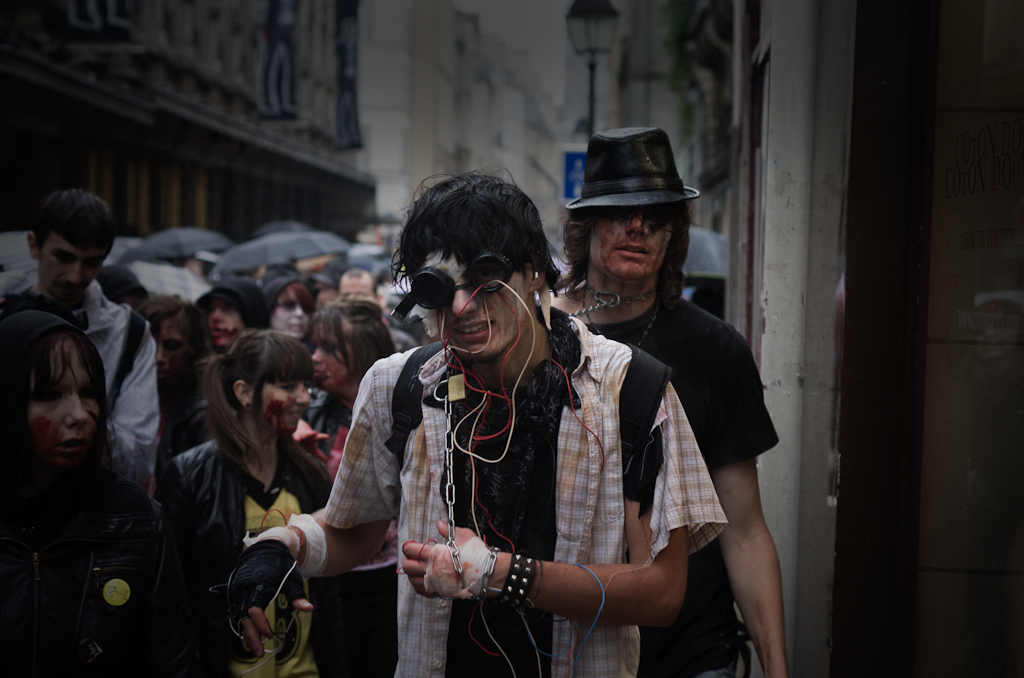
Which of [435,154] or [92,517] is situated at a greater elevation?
[435,154]

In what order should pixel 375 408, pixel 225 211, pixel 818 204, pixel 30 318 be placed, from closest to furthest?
pixel 375 408, pixel 30 318, pixel 818 204, pixel 225 211

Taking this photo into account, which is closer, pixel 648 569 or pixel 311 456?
pixel 648 569

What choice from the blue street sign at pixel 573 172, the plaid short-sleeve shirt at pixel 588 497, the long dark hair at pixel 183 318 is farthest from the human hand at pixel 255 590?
the blue street sign at pixel 573 172

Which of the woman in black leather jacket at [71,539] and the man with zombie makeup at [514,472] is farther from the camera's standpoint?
the woman in black leather jacket at [71,539]

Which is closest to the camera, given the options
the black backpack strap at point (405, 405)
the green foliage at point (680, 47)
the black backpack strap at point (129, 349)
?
the black backpack strap at point (405, 405)

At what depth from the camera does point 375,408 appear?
7.29ft

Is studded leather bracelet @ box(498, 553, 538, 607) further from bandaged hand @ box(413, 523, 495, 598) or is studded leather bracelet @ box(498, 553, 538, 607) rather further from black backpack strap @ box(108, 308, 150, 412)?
black backpack strap @ box(108, 308, 150, 412)

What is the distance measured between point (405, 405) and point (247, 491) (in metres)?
1.53

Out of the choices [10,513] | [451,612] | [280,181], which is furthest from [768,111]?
[280,181]

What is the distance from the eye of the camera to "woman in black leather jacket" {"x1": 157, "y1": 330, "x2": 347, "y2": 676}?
327cm

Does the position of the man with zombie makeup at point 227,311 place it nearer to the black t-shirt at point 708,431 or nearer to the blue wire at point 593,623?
the black t-shirt at point 708,431

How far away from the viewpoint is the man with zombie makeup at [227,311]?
558 centimetres

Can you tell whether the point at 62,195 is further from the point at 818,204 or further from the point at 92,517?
the point at 818,204

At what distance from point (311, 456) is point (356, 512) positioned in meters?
1.46
